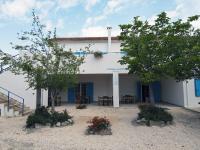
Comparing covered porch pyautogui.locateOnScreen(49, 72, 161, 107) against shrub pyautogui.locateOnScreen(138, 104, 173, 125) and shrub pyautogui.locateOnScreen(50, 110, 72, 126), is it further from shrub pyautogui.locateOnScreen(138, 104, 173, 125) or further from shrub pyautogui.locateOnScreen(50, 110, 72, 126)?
shrub pyautogui.locateOnScreen(138, 104, 173, 125)

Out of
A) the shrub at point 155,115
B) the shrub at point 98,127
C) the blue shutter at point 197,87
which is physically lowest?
the shrub at point 98,127

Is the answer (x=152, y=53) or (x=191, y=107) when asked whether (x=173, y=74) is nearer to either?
(x=152, y=53)

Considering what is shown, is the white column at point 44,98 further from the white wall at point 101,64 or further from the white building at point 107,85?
the white wall at point 101,64

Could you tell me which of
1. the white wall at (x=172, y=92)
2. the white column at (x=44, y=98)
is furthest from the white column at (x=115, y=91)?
the white column at (x=44, y=98)

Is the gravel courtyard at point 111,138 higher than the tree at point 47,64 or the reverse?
the reverse

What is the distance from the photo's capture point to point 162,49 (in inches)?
496

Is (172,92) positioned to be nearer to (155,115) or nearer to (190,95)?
(190,95)

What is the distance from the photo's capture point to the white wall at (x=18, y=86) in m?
18.8

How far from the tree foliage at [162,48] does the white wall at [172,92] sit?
20.8 ft

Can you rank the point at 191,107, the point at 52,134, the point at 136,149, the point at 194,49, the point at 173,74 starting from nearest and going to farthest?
1. the point at 136,149
2. the point at 52,134
3. the point at 194,49
4. the point at 173,74
5. the point at 191,107

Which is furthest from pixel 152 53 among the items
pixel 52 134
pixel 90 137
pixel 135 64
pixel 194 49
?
pixel 52 134

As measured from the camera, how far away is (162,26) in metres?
13.3

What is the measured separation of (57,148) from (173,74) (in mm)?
6928

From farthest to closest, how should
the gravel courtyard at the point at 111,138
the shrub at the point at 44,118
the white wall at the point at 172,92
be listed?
1. the white wall at the point at 172,92
2. the shrub at the point at 44,118
3. the gravel courtyard at the point at 111,138
